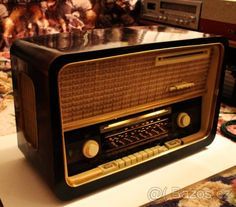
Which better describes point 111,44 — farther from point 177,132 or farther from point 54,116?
point 177,132

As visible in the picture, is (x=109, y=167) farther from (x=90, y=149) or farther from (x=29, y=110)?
(x=29, y=110)

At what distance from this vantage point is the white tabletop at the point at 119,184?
1.91ft

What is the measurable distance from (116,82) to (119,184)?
0.21m

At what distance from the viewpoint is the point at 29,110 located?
2.03ft

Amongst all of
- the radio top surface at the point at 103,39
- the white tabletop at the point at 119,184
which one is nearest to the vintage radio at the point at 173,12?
the radio top surface at the point at 103,39

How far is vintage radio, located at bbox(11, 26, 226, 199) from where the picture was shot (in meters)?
0.54

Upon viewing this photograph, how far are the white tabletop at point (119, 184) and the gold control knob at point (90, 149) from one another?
0.08 meters

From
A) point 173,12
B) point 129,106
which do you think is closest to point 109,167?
point 129,106

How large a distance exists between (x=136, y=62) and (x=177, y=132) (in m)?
0.22

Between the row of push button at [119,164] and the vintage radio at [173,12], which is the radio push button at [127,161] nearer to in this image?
the row of push button at [119,164]

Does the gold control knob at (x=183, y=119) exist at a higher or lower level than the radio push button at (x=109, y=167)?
higher

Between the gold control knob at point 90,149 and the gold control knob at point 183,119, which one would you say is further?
the gold control knob at point 183,119

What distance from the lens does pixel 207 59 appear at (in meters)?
0.73

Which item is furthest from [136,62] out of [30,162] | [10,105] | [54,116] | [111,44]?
[10,105]
